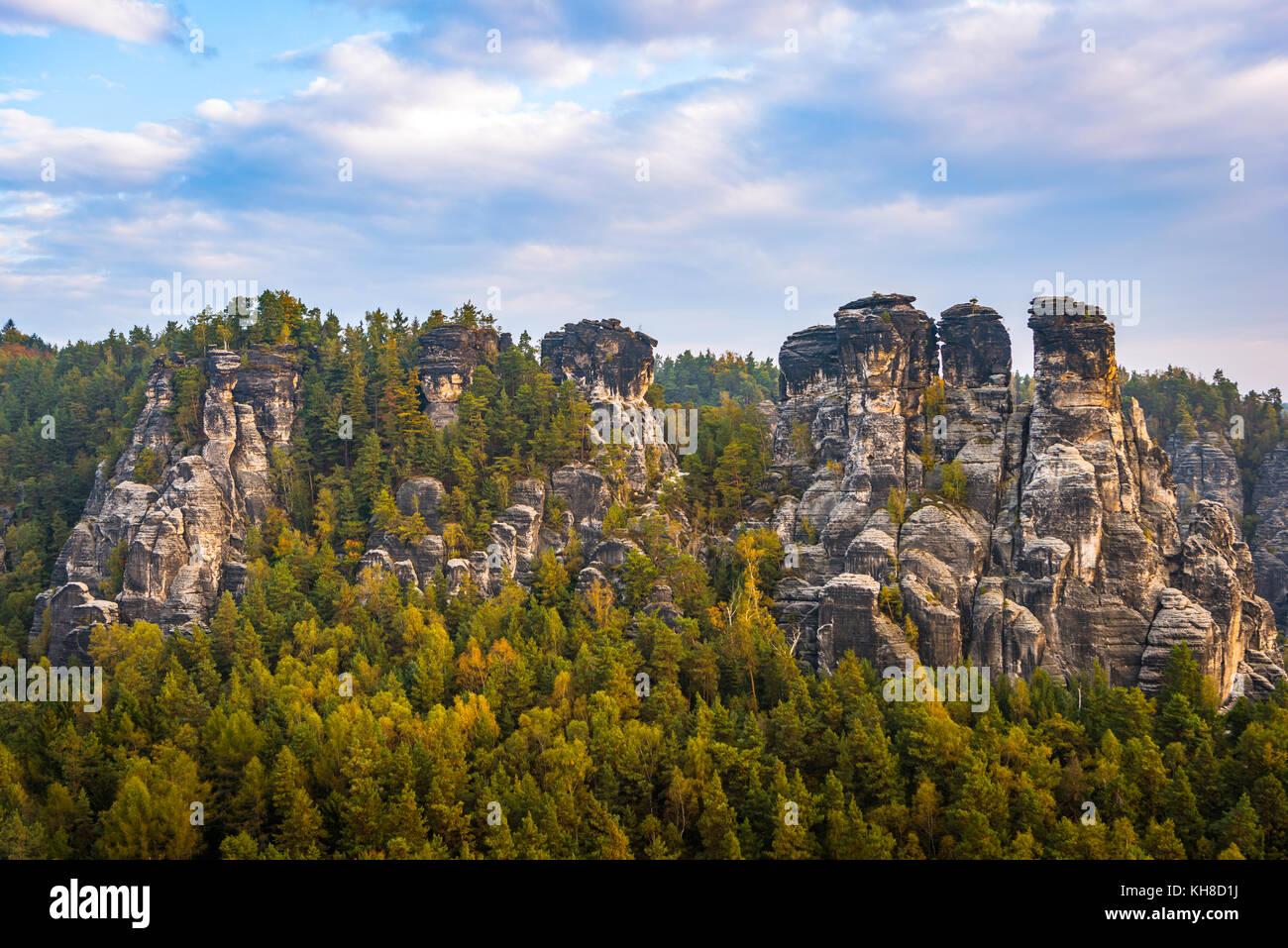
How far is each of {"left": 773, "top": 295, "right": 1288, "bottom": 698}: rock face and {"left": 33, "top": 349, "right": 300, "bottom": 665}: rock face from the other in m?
45.5

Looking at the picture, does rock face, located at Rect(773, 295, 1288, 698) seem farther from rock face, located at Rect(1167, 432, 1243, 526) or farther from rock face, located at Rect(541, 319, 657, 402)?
rock face, located at Rect(1167, 432, 1243, 526)

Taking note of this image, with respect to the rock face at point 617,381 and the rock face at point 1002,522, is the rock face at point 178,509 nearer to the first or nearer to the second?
the rock face at point 617,381

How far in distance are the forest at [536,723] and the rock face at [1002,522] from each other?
4.69 m

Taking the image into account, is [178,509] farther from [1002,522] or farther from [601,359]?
[1002,522]

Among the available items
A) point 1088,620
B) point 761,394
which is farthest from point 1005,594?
point 761,394

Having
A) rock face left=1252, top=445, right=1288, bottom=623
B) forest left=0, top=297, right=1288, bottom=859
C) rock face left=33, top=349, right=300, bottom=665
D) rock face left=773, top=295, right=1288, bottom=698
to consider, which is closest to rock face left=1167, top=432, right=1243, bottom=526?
rock face left=1252, top=445, right=1288, bottom=623

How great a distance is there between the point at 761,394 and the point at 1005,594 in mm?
76979

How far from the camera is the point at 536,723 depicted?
162 ft

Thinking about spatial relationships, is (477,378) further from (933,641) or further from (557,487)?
(933,641)

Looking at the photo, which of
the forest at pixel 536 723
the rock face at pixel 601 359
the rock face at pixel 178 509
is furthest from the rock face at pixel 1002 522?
the rock face at pixel 178 509

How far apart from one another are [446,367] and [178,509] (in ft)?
85.9

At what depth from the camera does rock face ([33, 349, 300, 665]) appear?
66.4m

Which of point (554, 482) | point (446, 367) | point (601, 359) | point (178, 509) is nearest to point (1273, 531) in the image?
point (601, 359)

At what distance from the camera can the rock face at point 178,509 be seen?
66.4 m
